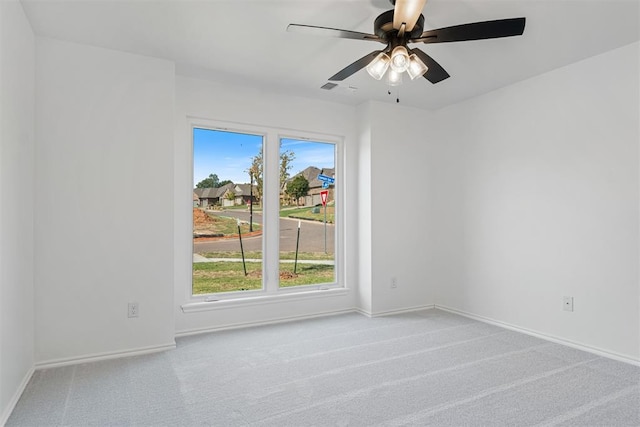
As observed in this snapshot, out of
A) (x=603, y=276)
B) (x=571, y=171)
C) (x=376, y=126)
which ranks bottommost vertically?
(x=603, y=276)

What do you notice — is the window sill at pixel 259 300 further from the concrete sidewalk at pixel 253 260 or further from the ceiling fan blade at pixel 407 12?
the ceiling fan blade at pixel 407 12

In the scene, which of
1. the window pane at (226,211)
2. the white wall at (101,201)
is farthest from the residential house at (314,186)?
the white wall at (101,201)

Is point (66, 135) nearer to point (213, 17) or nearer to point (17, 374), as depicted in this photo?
point (213, 17)

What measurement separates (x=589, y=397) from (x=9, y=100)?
3867 mm

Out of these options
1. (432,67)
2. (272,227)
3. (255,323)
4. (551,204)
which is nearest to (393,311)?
(255,323)

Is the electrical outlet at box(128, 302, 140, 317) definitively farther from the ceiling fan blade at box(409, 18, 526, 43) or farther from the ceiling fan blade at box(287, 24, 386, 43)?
the ceiling fan blade at box(409, 18, 526, 43)

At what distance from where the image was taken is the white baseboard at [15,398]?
2051 millimetres

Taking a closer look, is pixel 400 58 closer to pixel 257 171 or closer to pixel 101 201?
pixel 257 171

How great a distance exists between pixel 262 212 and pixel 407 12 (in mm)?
2539

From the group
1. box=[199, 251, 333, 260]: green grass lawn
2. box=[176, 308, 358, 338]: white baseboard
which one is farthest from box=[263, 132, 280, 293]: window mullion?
box=[176, 308, 358, 338]: white baseboard

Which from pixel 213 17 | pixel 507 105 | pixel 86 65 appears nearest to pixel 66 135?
pixel 86 65

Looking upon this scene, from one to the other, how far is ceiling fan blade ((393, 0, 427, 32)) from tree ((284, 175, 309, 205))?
2286 millimetres

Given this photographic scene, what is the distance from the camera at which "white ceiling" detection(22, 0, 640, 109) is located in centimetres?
239

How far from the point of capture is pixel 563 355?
3.03m
